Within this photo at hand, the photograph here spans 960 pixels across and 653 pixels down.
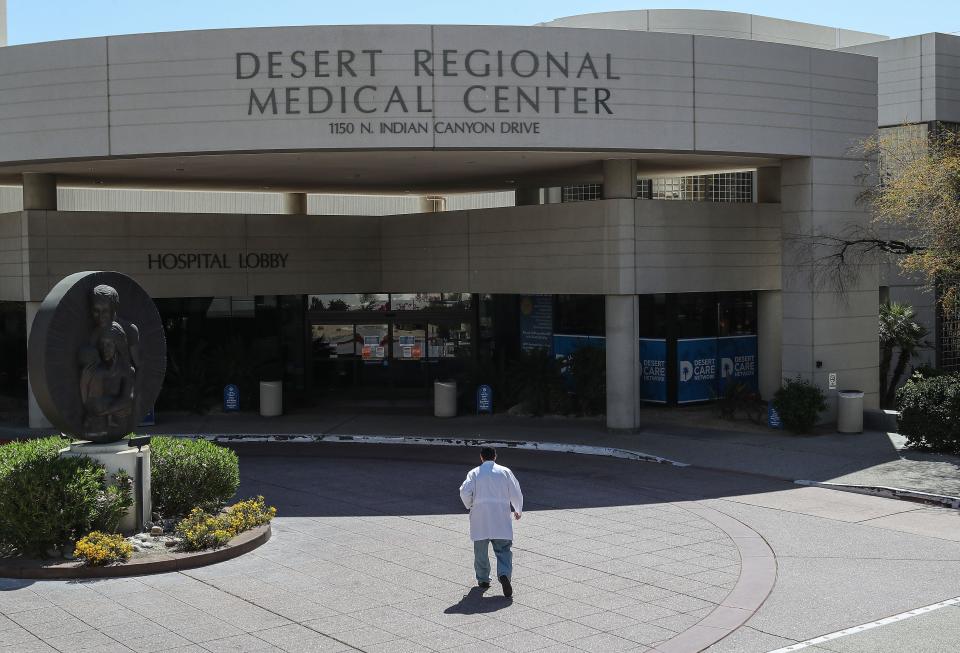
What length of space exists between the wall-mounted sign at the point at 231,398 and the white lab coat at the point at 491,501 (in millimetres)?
17171

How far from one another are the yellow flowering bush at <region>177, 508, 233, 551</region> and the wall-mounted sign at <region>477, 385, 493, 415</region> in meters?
14.0

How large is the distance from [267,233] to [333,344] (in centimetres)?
444

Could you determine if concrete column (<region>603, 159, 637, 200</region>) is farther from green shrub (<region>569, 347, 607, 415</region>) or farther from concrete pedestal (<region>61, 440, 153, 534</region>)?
concrete pedestal (<region>61, 440, 153, 534</region>)

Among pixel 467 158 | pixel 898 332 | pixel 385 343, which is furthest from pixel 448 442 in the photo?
pixel 898 332

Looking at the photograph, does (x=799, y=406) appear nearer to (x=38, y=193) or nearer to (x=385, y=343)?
(x=385, y=343)

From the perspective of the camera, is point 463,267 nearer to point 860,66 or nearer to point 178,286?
point 178,286

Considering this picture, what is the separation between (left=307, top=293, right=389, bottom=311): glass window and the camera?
3067 centimetres

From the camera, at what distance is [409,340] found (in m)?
30.8

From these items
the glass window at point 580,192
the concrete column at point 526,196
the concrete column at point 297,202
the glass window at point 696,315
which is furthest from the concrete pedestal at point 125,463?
the glass window at point 580,192

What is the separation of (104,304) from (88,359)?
2.37 ft

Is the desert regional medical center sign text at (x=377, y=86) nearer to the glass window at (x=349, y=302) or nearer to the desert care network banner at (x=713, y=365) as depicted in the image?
the desert care network banner at (x=713, y=365)

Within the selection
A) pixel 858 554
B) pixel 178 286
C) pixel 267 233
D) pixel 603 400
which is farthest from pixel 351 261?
pixel 858 554

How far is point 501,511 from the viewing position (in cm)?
1145

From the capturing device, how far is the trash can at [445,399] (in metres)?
27.1
